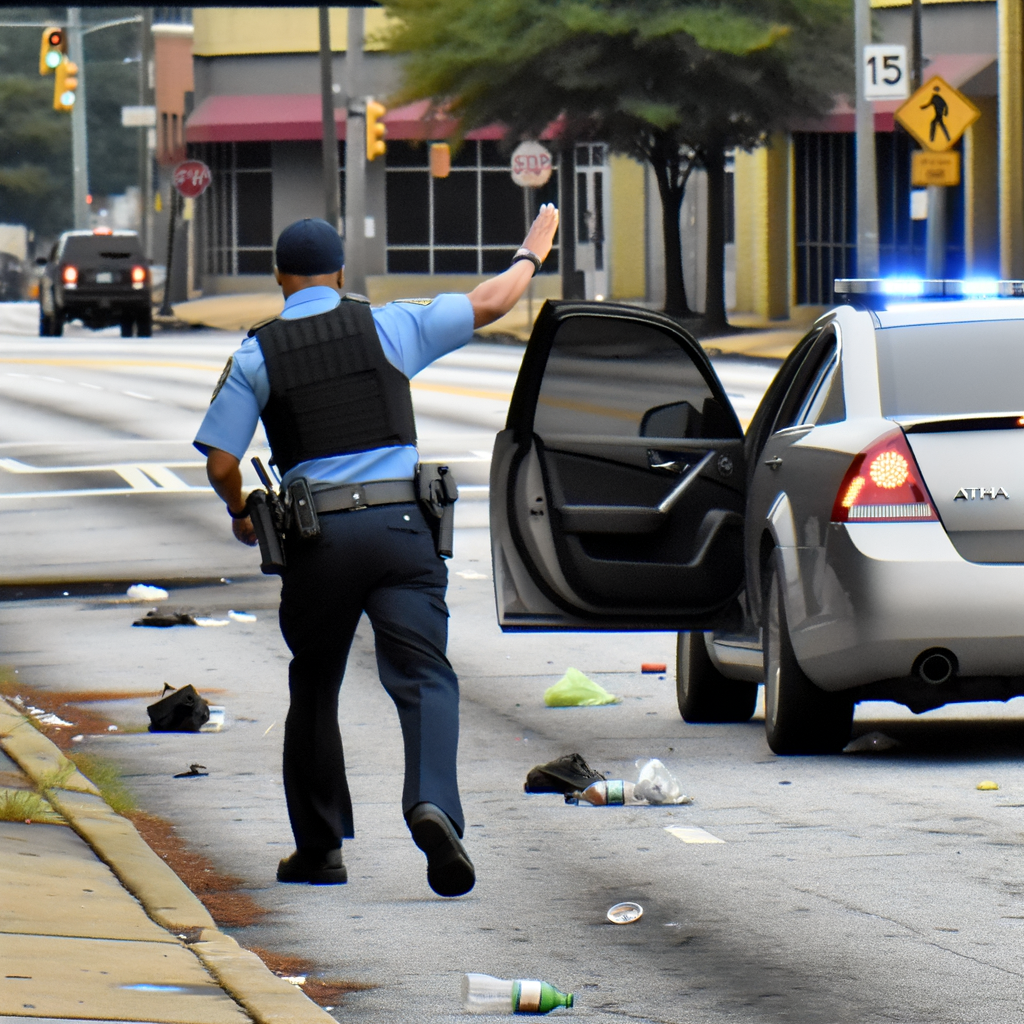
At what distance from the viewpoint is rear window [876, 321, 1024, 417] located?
8633 mm

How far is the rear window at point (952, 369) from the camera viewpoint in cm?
863

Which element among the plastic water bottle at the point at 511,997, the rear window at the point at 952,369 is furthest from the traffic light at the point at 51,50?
the plastic water bottle at the point at 511,997

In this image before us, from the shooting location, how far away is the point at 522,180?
42844mm

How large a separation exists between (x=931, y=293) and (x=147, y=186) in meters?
63.6

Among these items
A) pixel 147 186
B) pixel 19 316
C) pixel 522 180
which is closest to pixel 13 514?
pixel 522 180

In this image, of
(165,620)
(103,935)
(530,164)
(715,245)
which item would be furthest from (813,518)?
(715,245)

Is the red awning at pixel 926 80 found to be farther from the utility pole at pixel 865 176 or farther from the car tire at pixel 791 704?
the car tire at pixel 791 704

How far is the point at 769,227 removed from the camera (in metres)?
52.2

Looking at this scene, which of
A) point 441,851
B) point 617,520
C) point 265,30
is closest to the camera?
point 441,851

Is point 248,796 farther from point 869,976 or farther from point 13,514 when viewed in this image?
point 13,514

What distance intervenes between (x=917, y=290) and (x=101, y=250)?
117 ft

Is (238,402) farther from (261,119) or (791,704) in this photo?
(261,119)

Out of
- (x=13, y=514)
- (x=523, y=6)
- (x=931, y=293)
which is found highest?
(x=523, y=6)

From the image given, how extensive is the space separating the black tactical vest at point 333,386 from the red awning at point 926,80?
125 feet
